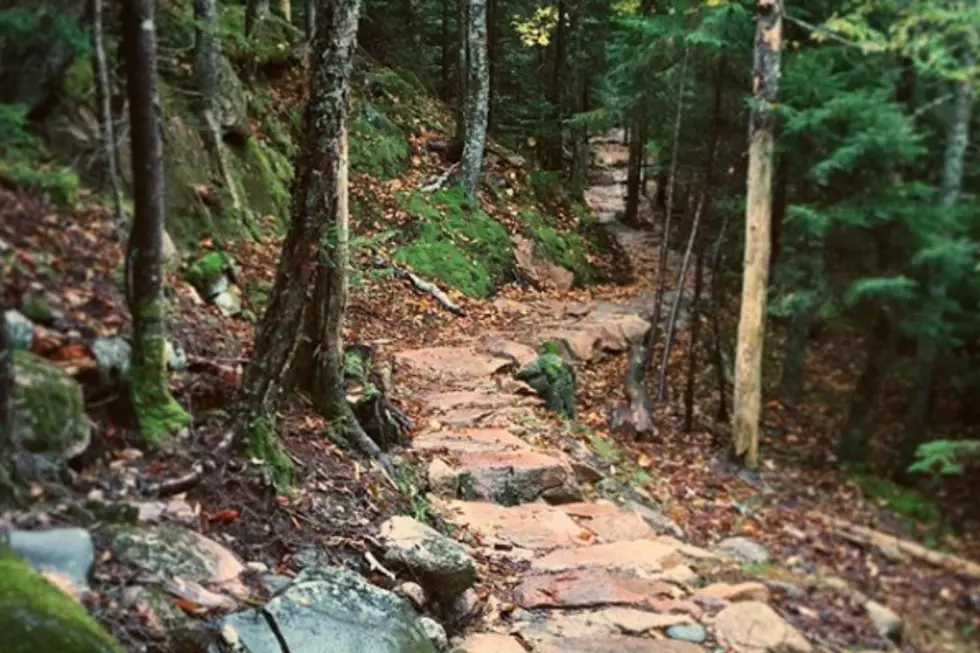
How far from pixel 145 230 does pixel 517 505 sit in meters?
3.81

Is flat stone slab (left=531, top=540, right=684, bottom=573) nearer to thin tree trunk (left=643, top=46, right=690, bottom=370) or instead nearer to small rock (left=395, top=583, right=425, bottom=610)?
small rock (left=395, top=583, right=425, bottom=610)

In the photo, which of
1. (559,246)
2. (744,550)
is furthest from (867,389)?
(559,246)

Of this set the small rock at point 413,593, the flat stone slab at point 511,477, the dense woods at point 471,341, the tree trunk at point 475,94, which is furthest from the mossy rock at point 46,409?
the tree trunk at point 475,94

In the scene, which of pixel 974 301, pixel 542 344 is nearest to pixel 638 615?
pixel 974 301

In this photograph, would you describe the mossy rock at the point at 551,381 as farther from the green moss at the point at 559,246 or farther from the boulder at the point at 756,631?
the green moss at the point at 559,246

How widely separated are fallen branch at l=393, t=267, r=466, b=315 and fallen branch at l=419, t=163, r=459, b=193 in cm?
260

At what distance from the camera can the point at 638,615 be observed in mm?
4320

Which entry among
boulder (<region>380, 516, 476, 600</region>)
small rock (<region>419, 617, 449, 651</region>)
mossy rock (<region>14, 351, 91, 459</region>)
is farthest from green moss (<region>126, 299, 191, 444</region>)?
small rock (<region>419, 617, 449, 651</region>)

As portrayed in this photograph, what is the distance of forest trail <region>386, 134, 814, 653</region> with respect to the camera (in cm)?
401

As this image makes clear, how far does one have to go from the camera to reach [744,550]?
4.18 meters

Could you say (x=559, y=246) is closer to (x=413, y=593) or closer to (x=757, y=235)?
(x=757, y=235)

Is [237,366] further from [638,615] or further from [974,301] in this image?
[974,301]

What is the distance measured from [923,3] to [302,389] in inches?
151

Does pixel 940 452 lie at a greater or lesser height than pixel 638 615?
greater
